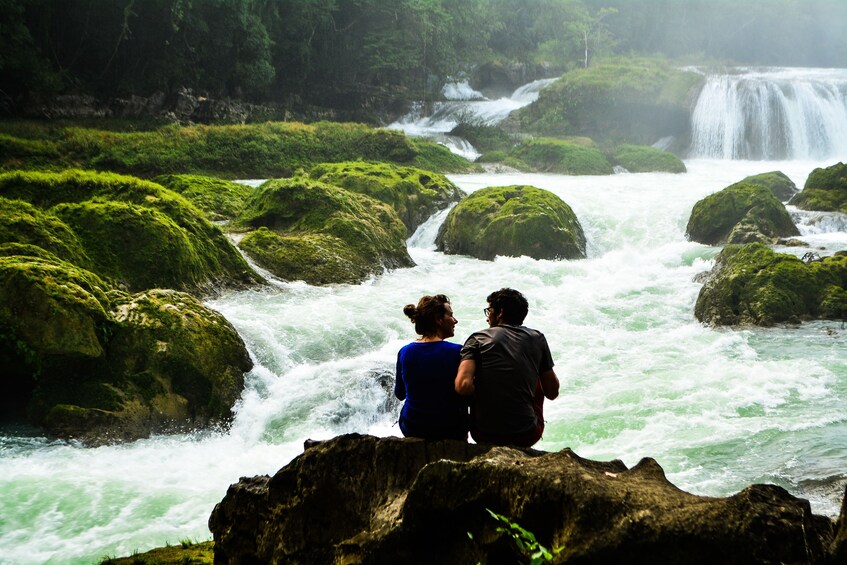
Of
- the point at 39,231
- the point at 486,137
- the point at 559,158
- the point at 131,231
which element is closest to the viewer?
the point at 39,231

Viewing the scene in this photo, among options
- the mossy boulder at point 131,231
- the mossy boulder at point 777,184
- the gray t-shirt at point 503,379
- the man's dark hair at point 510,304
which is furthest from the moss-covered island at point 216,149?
the gray t-shirt at point 503,379

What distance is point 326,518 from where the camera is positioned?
154 inches

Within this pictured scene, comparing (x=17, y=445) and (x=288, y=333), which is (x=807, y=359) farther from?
(x=17, y=445)

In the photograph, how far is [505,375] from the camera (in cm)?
408

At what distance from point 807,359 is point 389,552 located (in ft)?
26.5

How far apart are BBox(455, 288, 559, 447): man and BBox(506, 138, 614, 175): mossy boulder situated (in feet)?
91.2

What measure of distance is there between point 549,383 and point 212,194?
1353cm

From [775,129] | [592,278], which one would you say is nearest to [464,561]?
[592,278]

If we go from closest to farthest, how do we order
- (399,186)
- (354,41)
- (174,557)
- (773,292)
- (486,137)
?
1. (174,557)
2. (773,292)
3. (399,186)
4. (486,137)
5. (354,41)

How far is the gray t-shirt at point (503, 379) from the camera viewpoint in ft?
13.4

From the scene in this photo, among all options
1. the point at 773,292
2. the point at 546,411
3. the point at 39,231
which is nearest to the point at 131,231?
the point at 39,231

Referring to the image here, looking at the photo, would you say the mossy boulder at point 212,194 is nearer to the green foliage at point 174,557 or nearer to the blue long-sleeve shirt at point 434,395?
the green foliage at point 174,557

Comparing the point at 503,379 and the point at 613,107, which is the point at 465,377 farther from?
the point at 613,107

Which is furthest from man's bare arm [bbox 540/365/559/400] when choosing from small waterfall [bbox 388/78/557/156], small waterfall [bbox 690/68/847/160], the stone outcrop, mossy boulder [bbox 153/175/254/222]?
small waterfall [bbox 690/68/847/160]
